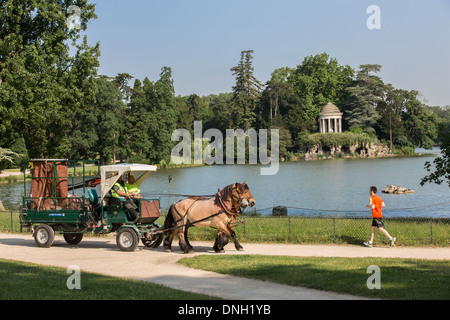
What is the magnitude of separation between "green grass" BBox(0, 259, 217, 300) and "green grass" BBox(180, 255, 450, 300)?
2.63 meters

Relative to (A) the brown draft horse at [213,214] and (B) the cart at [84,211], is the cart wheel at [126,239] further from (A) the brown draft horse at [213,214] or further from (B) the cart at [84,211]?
(A) the brown draft horse at [213,214]

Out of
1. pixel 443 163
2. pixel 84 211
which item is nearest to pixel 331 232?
pixel 443 163

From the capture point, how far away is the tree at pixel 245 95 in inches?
4806

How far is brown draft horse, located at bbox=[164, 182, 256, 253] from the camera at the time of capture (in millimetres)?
16203

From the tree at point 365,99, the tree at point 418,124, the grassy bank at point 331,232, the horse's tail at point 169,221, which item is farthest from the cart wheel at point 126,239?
the tree at point 418,124

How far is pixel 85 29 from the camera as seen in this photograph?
35000mm

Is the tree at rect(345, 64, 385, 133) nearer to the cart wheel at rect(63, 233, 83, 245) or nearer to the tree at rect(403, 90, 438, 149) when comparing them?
the tree at rect(403, 90, 438, 149)

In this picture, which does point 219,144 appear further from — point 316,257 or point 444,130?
point 316,257

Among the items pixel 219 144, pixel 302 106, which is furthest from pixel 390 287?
pixel 302 106

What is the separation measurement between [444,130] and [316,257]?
1145 centimetres

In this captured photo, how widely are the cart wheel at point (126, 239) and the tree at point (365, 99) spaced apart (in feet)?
351

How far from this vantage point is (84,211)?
1789 centimetres
